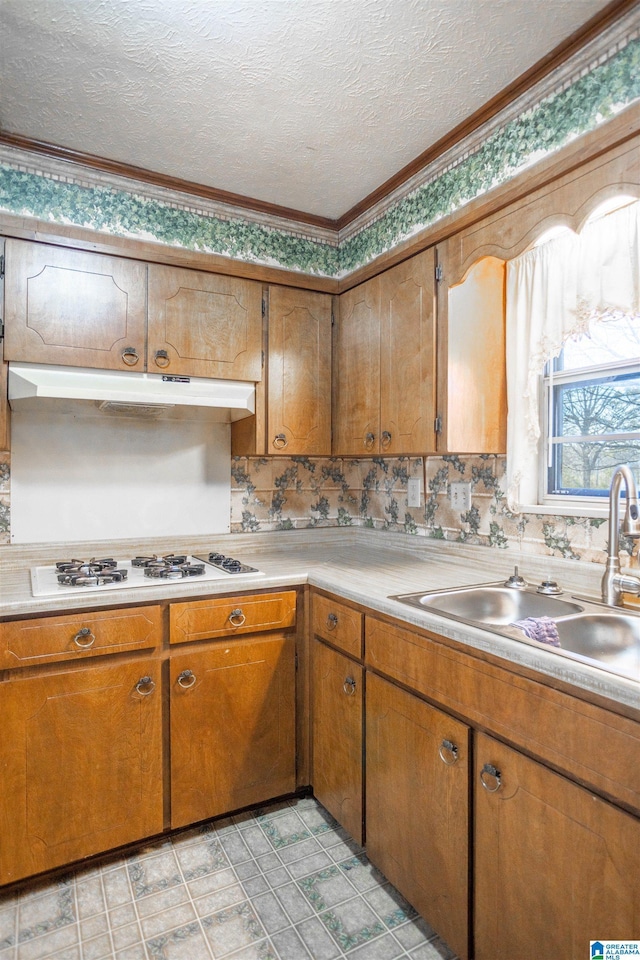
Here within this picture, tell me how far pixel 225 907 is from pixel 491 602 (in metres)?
1.22

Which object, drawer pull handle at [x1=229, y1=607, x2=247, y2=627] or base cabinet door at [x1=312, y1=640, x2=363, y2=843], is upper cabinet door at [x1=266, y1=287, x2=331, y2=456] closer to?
drawer pull handle at [x1=229, y1=607, x2=247, y2=627]

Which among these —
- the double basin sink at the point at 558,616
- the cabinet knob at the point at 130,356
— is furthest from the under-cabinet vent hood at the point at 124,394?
the double basin sink at the point at 558,616

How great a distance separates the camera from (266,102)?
1780 millimetres

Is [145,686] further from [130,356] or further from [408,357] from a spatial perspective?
[408,357]

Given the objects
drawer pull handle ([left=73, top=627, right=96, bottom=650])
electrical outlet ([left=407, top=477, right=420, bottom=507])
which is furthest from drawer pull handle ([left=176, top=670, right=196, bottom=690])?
electrical outlet ([left=407, top=477, right=420, bottom=507])

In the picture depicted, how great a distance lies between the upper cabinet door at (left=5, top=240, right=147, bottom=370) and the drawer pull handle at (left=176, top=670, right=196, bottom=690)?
1.16 metres

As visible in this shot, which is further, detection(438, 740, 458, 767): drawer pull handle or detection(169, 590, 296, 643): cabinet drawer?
detection(169, 590, 296, 643): cabinet drawer

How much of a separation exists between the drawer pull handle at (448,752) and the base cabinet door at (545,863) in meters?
0.08

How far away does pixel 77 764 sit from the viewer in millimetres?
1745

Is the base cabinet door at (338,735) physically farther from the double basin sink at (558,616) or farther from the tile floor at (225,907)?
the double basin sink at (558,616)

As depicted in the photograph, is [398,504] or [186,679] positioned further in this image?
[398,504]

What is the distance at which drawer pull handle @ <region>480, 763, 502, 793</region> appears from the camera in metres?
1.27

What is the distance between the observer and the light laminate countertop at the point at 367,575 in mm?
1192

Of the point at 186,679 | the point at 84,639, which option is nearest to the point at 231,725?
the point at 186,679
